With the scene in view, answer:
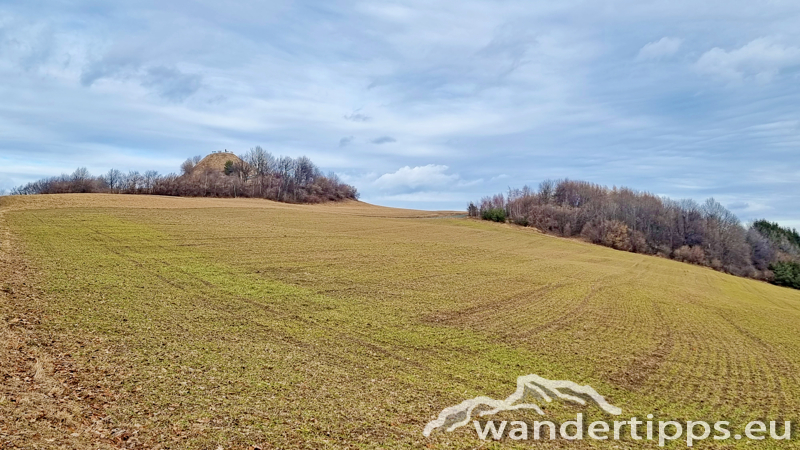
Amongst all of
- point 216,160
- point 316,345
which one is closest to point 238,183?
point 216,160

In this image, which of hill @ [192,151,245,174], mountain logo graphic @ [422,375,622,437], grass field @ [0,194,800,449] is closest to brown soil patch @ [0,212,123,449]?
grass field @ [0,194,800,449]

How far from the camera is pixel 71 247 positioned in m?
23.0

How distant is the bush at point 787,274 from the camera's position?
68.1 m

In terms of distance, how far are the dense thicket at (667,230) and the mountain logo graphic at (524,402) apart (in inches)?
2803

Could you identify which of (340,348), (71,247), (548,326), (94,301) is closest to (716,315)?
(548,326)

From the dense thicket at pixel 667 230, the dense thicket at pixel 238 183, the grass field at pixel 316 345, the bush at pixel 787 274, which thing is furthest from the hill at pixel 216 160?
the bush at pixel 787 274

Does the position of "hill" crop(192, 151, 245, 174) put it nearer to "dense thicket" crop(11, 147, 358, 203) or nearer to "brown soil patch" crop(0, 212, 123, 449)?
"dense thicket" crop(11, 147, 358, 203)

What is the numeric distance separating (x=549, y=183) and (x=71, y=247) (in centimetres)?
10220

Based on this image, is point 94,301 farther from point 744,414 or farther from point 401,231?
point 401,231

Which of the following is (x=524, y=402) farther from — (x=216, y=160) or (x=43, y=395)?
(x=216, y=160)

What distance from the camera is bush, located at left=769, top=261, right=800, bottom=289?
68.1 m

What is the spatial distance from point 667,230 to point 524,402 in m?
89.1

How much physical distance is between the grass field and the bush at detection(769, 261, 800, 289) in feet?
176

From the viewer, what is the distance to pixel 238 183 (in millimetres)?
92562
